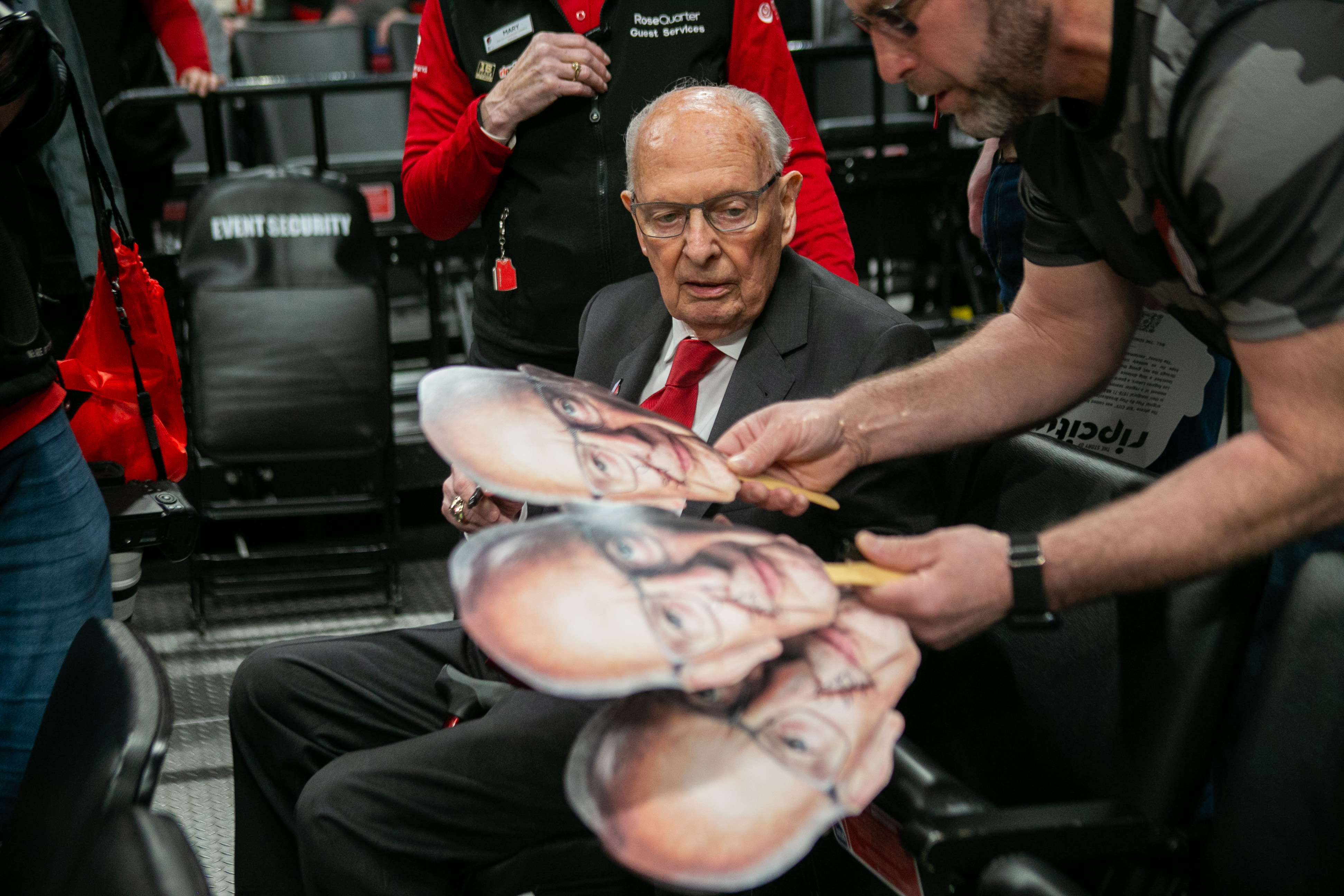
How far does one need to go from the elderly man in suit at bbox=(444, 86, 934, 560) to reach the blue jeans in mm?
521

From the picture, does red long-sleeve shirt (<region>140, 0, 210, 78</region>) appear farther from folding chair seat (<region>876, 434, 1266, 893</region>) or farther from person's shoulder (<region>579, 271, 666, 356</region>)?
folding chair seat (<region>876, 434, 1266, 893</region>)

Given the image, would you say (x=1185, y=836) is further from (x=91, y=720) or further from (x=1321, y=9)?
(x=91, y=720)

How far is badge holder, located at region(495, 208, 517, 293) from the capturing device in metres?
2.21

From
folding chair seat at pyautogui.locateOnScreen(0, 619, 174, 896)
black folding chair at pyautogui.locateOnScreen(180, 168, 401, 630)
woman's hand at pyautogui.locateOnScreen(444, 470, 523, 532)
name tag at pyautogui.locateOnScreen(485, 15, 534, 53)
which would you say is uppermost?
name tag at pyautogui.locateOnScreen(485, 15, 534, 53)

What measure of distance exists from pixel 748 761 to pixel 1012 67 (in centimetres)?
74

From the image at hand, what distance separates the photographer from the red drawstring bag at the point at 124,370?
2031 millimetres

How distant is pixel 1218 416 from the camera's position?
1799mm

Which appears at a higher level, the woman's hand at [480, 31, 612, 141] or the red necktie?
the woman's hand at [480, 31, 612, 141]

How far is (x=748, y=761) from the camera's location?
84 cm

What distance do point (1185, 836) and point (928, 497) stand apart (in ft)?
1.65

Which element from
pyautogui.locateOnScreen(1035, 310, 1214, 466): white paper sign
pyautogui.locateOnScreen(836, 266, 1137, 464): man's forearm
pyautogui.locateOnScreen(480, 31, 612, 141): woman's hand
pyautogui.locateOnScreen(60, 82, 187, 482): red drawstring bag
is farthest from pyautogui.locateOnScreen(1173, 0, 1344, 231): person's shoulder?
pyautogui.locateOnScreen(60, 82, 187, 482): red drawstring bag

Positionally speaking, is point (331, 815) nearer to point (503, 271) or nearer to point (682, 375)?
point (682, 375)

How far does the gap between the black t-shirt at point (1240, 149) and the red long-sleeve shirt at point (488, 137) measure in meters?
0.87

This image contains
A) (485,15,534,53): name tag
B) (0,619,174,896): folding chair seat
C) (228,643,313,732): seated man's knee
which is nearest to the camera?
(0,619,174,896): folding chair seat
